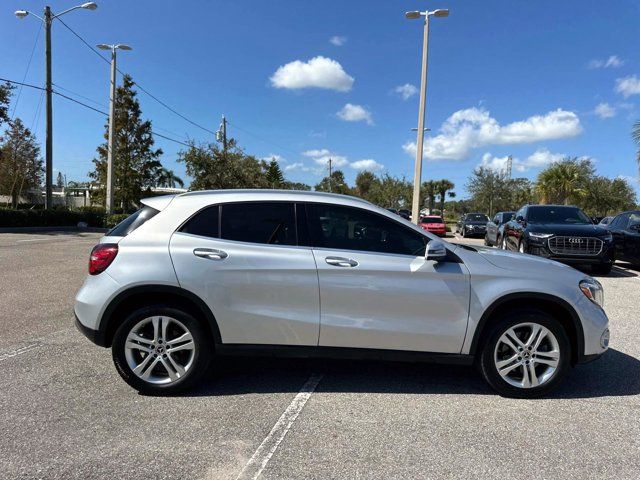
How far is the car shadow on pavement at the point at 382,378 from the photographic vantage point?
13.6 feet

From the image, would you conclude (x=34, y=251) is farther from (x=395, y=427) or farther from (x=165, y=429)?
(x=395, y=427)

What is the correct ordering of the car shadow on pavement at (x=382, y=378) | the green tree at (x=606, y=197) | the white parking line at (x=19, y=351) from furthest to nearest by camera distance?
the green tree at (x=606, y=197) < the white parking line at (x=19, y=351) < the car shadow on pavement at (x=382, y=378)

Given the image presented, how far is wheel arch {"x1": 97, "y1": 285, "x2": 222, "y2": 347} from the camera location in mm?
3875

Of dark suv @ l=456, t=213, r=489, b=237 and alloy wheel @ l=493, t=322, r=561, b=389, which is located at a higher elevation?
dark suv @ l=456, t=213, r=489, b=237

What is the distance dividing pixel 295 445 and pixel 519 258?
96.2 inches

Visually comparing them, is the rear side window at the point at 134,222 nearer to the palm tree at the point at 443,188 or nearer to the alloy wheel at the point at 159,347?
the alloy wheel at the point at 159,347

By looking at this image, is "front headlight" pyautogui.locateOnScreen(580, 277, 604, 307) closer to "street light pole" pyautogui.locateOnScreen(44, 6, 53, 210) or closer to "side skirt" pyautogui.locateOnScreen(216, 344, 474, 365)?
"side skirt" pyautogui.locateOnScreen(216, 344, 474, 365)

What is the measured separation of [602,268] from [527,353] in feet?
27.8

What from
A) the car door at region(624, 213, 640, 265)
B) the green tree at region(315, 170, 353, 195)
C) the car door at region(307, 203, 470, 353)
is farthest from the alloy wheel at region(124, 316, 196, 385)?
the green tree at region(315, 170, 353, 195)

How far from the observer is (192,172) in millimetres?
30219

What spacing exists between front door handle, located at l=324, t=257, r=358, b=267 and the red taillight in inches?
69.7

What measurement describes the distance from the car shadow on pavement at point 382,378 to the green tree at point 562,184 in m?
A: 46.1

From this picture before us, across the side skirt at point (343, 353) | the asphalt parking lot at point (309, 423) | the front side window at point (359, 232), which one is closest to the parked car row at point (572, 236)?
the asphalt parking lot at point (309, 423)

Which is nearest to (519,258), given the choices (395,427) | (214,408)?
(395,427)
